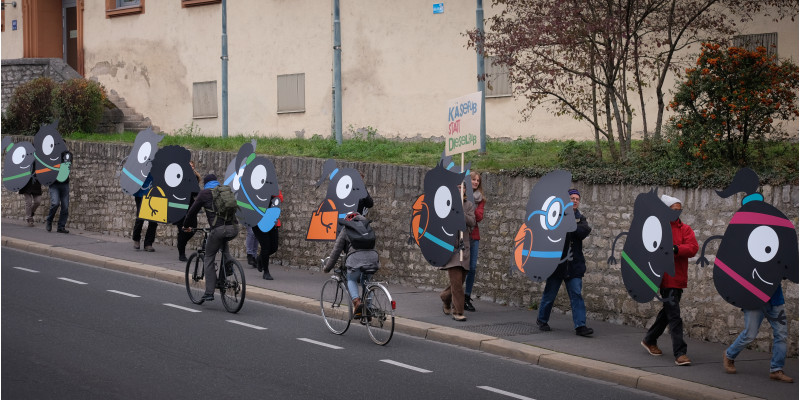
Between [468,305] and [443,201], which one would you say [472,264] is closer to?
[468,305]

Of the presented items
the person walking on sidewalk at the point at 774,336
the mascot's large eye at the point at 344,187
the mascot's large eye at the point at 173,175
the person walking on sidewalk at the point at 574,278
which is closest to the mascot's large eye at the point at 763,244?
the person walking on sidewalk at the point at 774,336

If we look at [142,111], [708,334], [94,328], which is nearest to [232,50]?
[142,111]

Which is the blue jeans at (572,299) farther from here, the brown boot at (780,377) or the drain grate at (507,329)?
the brown boot at (780,377)

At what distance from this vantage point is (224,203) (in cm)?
1328

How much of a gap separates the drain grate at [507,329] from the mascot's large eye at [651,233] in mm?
1892

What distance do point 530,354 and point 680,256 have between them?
1.88 metres

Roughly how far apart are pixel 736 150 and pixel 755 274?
3.47 meters

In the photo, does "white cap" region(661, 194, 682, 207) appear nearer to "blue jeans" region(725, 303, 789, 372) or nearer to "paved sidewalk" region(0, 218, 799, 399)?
"blue jeans" region(725, 303, 789, 372)

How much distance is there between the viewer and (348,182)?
16.2 meters

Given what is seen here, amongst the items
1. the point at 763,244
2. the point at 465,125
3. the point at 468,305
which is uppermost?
the point at 465,125

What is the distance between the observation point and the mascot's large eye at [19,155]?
72.5ft

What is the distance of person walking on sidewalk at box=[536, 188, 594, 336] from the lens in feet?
38.9

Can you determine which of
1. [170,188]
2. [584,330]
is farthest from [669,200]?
[170,188]

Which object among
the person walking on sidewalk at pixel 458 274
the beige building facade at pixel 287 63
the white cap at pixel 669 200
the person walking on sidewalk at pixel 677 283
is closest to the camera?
the person walking on sidewalk at pixel 677 283
